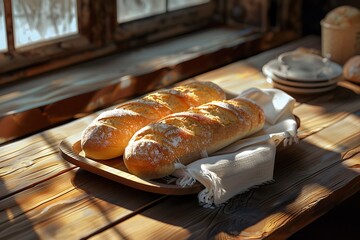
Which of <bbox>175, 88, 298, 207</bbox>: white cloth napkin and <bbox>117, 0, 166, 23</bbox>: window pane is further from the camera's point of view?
<bbox>117, 0, 166, 23</bbox>: window pane

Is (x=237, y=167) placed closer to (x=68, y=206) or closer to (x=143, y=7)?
(x=68, y=206)

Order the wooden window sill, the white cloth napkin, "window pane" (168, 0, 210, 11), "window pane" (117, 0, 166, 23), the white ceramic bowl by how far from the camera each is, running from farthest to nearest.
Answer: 1. "window pane" (168, 0, 210, 11)
2. "window pane" (117, 0, 166, 23)
3. the white ceramic bowl
4. the wooden window sill
5. the white cloth napkin

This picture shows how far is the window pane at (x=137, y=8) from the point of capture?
261 cm

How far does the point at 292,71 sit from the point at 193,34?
2.59 feet

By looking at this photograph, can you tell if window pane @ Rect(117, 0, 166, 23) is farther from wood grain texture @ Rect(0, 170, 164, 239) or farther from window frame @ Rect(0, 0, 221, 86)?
wood grain texture @ Rect(0, 170, 164, 239)

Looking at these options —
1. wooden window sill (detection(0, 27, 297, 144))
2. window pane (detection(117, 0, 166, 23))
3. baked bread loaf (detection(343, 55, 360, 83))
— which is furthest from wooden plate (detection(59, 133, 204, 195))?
window pane (detection(117, 0, 166, 23))

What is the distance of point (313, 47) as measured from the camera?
8.61ft

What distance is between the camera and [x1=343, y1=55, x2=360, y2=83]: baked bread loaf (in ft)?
7.25

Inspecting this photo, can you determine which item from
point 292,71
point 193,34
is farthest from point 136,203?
point 193,34

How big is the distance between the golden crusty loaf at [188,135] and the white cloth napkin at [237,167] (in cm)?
3

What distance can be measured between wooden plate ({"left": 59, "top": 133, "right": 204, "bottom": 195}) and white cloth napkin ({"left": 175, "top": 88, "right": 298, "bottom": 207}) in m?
0.02

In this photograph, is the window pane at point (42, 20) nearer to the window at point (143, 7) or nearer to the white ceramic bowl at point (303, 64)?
the window at point (143, 7)

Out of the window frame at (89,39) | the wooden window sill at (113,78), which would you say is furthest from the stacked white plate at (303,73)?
the window frame at (89,39)

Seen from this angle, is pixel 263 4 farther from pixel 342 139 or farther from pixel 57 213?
pixel 57 213
